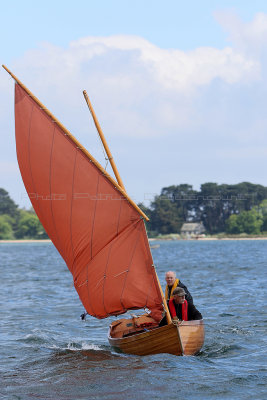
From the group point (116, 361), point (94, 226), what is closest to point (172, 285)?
point (116, 361)

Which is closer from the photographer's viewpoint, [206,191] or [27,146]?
[27,146]

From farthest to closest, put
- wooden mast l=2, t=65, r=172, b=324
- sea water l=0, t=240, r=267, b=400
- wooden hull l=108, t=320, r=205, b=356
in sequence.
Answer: wooden mast l=2, t=65, r=172, b=324 → wooden hull l=108, t=320, r=205, b=356 → sea water l=0, t=240, r=267, b=400

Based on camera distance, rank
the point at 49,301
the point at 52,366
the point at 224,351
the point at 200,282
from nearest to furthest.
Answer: the point at 52,366, the point at 224,351, the point at 49,301, the point at 200,282

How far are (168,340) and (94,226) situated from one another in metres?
3.63

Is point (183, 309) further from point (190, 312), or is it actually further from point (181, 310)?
point (190, 312)

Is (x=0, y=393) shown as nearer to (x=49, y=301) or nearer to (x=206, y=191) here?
(x=49, y=301)

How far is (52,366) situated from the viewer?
1620 cm

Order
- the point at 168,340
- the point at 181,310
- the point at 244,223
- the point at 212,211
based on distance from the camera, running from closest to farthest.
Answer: the point at 168,340
the point at 181,310
the point at 244,223
the point at 212,211

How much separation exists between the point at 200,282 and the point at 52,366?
24058mm

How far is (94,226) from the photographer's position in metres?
17.0

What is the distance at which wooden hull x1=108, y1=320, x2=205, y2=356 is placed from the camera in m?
15.4

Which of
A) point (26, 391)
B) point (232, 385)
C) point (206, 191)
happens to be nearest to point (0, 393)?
point (26, 391)

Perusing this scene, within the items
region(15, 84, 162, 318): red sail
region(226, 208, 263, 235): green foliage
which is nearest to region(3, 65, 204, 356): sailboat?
region(15, 84, 162, 318): red sail

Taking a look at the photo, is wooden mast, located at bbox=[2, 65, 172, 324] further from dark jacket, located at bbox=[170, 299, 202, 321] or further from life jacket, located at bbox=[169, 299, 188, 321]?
dark jacket, located at bbox=[170, 299, 202, 321]
